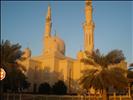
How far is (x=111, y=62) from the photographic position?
2033cm

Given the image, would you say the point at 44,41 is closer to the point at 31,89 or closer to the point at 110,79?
the point at 31,89

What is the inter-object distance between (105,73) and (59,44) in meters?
25.8

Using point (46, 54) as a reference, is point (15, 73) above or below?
below

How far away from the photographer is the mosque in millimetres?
39156

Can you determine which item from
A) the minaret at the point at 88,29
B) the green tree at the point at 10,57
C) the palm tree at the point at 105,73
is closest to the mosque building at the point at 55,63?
the minaret at the point at 88,29

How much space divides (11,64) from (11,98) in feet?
14.2

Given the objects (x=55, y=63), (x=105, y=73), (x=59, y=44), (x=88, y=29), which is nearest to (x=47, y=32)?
(x=59, y=44)

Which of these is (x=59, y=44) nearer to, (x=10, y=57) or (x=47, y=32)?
(x=47, y=32)

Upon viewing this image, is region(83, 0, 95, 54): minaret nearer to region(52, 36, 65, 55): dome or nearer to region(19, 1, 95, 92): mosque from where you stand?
region(19, 1, 95, 92): mosque

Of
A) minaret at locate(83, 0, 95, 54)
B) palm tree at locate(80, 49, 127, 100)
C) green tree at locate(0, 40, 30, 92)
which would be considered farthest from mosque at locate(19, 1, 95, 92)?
green tree at locate(0, 40, 30, 92)

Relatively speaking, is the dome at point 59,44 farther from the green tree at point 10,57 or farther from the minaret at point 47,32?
the green tree at point 10,57

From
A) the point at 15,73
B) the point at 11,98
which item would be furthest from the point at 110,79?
the point at 11,98

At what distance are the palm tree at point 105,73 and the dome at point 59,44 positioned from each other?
22.9 m

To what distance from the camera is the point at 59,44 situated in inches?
1761
